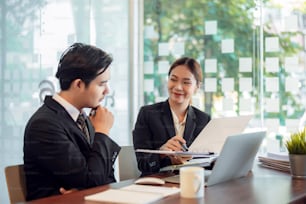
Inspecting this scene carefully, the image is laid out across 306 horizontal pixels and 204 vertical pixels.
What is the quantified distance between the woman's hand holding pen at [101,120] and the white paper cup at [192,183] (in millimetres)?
525

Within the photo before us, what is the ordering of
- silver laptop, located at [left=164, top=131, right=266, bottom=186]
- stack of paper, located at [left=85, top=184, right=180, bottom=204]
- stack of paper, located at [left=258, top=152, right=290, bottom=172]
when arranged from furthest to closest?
stack of paper, located at [left=258, top=152, right=290, bottom=172] < silver laptop, located at [left=164, top=131, right=266, bottom=186] < stack of paper, located at [left=85, top=184, right=180, bottom=204]

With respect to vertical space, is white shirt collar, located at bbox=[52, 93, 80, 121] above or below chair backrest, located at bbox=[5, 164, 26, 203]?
above

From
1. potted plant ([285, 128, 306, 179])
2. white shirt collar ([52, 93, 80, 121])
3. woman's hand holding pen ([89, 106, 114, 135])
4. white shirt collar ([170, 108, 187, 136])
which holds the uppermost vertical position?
white shirt collar ([52, 93, 80, 121])

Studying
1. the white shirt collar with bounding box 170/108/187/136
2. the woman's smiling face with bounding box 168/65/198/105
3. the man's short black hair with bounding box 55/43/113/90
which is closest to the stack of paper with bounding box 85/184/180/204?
the man's short black hair with bounding box 55/43/113/90

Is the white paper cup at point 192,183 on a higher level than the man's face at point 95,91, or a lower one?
lower

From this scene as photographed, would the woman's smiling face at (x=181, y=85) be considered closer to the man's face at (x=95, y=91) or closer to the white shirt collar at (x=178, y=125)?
the white shirt collar at (x=178, y=125)

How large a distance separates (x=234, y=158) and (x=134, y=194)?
436 millimetres

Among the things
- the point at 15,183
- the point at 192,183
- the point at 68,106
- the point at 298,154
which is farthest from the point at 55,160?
the point at 298,154

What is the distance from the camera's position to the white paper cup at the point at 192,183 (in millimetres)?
1387

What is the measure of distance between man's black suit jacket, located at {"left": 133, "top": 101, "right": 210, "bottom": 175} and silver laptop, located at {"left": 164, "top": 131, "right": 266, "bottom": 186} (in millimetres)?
481

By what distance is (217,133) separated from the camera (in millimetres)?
1820

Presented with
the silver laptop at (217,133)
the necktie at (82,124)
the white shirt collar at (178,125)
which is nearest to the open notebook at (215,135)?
the silver laptop at (217,133)

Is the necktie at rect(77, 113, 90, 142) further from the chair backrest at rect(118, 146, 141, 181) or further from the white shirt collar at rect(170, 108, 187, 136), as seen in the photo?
the white shirt collar at rect(170, 108, 187, 136)

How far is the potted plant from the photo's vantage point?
1786mm
